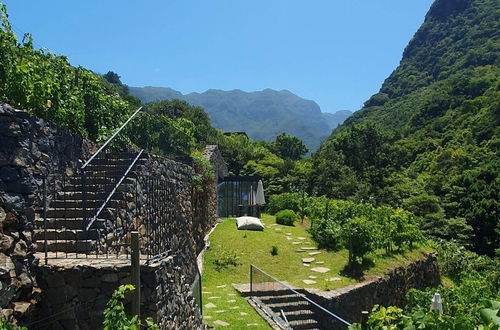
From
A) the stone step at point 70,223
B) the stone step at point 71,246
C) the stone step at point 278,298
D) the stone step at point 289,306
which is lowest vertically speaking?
the stone step at point 289,306

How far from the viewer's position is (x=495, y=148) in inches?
1276

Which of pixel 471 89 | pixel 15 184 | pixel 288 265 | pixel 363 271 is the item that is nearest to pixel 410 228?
pixel 363 271

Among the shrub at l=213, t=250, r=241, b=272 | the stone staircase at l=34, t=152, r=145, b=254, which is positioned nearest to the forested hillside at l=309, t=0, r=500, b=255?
the shrub at l=213, t=250, r=241, b=272

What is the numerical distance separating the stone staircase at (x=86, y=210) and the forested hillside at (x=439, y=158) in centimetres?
1899

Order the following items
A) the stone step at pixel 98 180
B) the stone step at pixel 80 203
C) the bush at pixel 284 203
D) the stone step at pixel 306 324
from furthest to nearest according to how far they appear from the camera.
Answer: the bush at pixel 284 203 < the stone step at pixel 306 324 < the stone step at pixel 98 180 < the stone step at pixel 80 203

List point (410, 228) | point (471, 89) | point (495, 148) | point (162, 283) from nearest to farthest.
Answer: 1. point (162, 283)
2. point (410, 228)
3. point (495, 148)
4. point (471, 89)

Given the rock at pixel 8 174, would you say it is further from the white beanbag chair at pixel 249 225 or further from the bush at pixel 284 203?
the bush at pixel 284 203

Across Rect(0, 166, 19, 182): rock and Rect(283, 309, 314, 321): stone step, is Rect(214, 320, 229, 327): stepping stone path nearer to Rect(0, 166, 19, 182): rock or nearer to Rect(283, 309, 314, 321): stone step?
Rect(283, 309, 314, 321): stone step

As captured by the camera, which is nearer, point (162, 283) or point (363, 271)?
point (162, 283)

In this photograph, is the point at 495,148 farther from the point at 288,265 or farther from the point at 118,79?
the point at 118,79

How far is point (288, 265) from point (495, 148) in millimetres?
29867

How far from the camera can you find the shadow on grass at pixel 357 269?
35.0 feet

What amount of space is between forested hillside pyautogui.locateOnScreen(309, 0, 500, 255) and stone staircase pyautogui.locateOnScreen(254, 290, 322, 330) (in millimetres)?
14870

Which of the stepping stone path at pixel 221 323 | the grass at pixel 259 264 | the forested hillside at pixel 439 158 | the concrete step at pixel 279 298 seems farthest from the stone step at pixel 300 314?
the forested hillside at pixel 439 158
